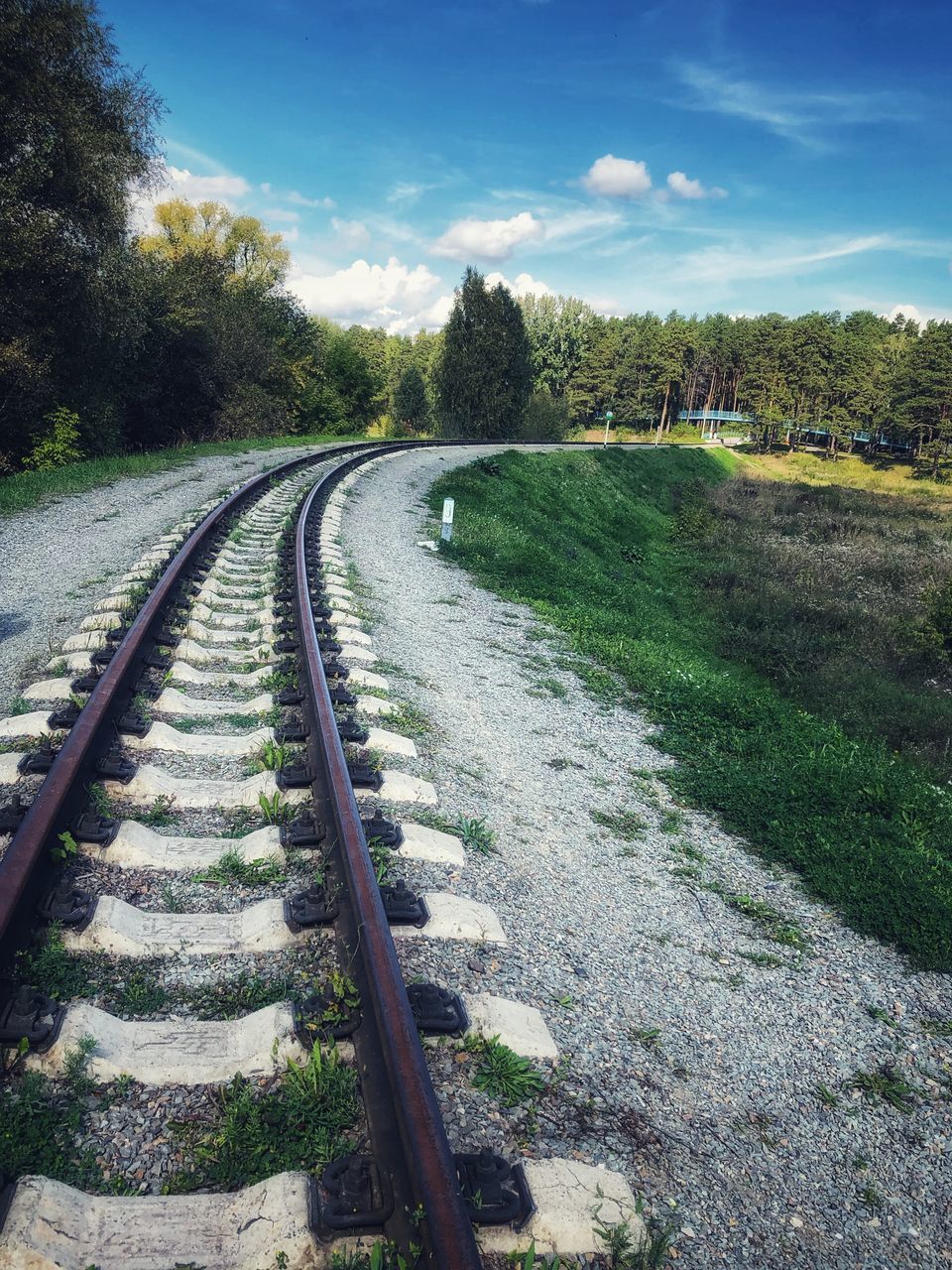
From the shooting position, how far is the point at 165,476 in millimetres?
15398

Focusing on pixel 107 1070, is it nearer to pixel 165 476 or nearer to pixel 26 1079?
pixel 26 1079

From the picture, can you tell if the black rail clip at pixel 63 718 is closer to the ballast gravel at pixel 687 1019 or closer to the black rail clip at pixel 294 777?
the black rail clip at pixel 294 777

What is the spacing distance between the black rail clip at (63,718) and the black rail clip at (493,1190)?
10.5ft

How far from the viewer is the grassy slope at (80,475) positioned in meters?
11.5

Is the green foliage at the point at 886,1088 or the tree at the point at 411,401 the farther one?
the tree at the point at 411,401

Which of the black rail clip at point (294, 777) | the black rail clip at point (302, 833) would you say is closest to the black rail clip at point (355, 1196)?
the black rail clip at point (302, 833)

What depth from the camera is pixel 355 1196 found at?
192 centimetres

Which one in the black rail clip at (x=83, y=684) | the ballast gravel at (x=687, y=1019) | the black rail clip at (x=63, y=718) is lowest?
the ballast gravel at (x=687, y=1019)

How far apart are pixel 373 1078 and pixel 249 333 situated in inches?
1359

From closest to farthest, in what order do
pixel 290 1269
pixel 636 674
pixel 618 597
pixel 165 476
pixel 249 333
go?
pixel 290 1269
pixel 636 674
pixel 618 597
pixel 165 476
pixel 249 333

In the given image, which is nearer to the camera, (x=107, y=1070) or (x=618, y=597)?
(x=107, y=1070)

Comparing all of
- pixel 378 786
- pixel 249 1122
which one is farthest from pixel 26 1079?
pixel 378 786

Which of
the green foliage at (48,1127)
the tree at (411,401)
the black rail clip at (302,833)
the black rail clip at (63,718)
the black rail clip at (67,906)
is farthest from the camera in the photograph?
the tree at (411,401)

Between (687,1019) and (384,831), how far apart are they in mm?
1554
